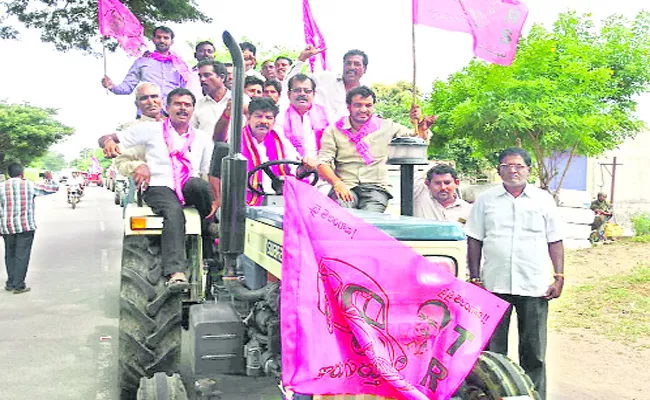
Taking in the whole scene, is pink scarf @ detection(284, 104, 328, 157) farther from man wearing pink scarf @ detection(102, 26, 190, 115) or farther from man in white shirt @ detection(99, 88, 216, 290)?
man wearing pink scarf @ detection(102, 26, 190, 115)

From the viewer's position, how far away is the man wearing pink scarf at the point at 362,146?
4.90 metres

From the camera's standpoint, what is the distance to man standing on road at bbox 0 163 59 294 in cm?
897

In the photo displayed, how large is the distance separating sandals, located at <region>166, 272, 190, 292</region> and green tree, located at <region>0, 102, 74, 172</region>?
146ft

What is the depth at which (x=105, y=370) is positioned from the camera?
18.4 ft

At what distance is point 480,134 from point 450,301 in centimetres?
1577

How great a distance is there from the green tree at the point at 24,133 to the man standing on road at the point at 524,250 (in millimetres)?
45278

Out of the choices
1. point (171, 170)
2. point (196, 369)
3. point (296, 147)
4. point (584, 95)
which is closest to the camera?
point (196, 369)

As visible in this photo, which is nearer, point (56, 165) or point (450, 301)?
point (450, 301)

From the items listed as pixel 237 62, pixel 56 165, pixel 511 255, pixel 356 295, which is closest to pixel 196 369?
pixel 356 295

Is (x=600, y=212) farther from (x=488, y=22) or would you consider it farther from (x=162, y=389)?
(x=162, y=389)

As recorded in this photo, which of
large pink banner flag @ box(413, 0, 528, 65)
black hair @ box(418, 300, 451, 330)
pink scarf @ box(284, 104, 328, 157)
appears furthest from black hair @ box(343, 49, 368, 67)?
black hair @ box(418, 300, 451, 330)

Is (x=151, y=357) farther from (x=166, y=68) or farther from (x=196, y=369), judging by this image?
(x=166, y=68)

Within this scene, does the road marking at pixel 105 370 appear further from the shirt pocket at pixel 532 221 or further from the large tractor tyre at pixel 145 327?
the shirt pocket at pixel 532 221

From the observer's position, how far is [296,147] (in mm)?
5746
